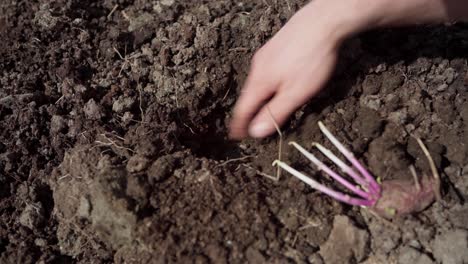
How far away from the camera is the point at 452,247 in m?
1.44

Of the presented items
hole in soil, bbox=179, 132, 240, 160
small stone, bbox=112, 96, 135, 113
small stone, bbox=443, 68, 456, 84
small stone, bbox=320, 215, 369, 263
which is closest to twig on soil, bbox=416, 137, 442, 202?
small stone, bbox=320, 215, 369, 263

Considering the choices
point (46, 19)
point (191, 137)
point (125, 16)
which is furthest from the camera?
point (125, 16)

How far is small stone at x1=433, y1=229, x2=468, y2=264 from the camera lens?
1.43m

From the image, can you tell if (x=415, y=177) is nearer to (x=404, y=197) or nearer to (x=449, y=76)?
(x=404, y=197)

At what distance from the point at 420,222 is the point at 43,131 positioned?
1.35 meters

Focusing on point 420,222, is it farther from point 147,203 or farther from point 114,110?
point 114,110

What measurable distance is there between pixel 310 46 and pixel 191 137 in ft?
2.01

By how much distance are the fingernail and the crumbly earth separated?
3.6 inches

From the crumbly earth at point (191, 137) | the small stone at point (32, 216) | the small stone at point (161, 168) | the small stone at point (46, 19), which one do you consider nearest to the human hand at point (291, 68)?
the crumbly earth at point (191, 137)

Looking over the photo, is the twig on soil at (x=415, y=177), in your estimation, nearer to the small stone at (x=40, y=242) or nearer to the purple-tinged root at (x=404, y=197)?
the purple-tinged root at (x=404, y=197)

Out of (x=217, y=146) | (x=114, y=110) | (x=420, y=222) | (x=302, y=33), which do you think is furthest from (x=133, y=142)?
(x=420, y=222)

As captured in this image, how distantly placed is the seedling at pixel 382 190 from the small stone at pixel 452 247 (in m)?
0.11

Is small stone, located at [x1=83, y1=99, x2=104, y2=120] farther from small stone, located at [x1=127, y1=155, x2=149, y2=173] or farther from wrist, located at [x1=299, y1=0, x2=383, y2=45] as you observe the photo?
wrist, located at [x1=299, y1=0, x2=383, y2=45]

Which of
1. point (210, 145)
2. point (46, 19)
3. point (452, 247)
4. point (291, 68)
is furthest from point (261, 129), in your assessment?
point (46, 19)
